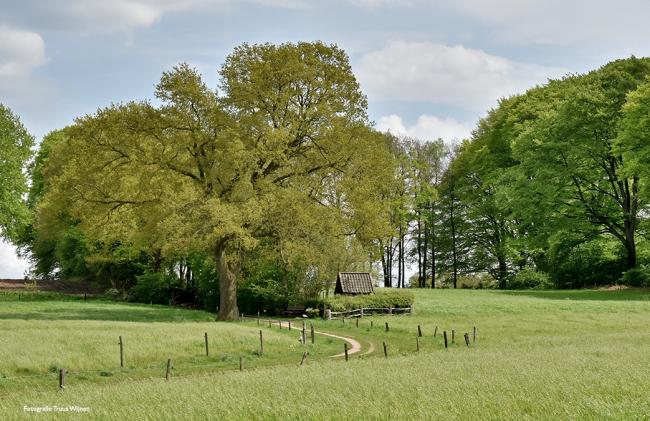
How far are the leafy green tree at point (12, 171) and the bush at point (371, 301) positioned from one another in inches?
1263

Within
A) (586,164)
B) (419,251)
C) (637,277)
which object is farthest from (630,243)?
(419,251)

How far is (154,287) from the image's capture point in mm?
69188

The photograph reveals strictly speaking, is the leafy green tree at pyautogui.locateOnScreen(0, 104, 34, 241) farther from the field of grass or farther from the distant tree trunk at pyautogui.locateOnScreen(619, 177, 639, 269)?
the distant tree trunk at pyautogui.locateOnScreen(619, 177, 639, 269)

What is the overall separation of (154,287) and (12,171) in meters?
18.7

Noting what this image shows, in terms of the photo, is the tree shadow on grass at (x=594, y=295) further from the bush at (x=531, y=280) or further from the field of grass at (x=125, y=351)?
the field of grass at (x=125, y=351)

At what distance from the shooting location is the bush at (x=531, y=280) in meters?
67.6

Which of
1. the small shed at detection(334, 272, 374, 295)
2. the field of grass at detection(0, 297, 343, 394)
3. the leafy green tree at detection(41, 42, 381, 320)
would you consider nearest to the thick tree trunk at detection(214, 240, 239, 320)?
the leafy green tree at detection(41, 42, 381, 320)

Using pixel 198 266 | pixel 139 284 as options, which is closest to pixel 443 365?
pixel 198 266

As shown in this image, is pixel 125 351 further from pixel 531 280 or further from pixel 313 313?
pixel 531 280

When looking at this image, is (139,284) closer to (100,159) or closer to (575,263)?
(100,159)

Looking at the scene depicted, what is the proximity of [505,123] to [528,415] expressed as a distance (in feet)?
216

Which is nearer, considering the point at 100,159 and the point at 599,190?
the point at 100,159

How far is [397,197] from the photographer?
74125 millimetres

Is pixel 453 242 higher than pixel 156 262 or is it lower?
higher
